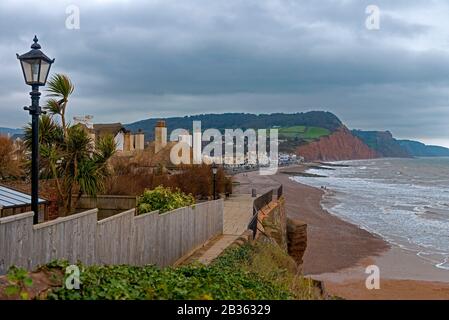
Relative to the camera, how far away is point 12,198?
33.0 feet

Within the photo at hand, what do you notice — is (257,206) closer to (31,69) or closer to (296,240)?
(296,240)

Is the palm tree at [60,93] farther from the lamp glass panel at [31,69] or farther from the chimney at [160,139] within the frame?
the chimney at [160,139]

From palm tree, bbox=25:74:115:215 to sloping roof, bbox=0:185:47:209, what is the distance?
154cm

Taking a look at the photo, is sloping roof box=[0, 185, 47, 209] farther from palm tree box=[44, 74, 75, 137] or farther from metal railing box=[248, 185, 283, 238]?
metal railing box=[248, 185, 283, 238]

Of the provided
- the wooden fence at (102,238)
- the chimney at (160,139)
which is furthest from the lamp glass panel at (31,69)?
the chimney at (160,139)

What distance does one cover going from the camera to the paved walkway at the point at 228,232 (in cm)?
1305

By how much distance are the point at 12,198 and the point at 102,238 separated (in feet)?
9.07

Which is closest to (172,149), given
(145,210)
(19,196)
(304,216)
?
(304,216)

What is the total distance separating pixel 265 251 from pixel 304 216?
24789mm

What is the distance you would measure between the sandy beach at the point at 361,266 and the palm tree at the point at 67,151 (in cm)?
925

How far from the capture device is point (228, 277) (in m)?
6.51

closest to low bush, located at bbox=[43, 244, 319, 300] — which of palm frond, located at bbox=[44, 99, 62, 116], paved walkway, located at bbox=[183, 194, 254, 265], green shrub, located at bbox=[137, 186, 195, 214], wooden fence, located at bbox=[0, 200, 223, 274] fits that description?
wooden fence, located at bbox=[0, 200, 223, 274]
